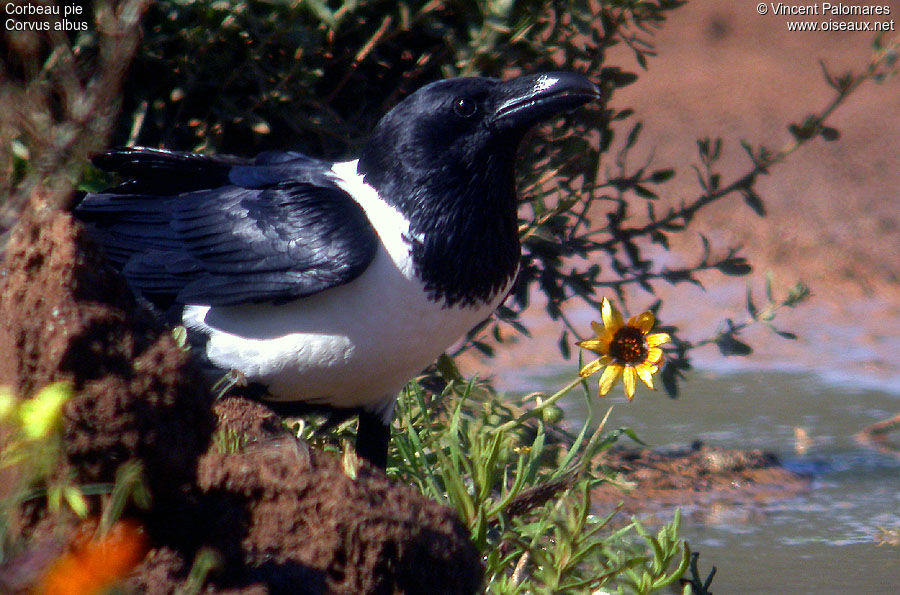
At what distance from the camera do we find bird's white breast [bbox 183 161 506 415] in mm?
2754

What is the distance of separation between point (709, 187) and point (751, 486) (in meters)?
1.08

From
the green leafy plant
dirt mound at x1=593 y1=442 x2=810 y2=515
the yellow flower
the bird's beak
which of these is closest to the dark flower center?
the yellow flower

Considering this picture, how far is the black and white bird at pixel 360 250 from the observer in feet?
9.09

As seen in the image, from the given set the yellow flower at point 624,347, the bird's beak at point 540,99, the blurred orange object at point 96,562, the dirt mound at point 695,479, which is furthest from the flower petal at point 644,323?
the dirt mound at point 695,479

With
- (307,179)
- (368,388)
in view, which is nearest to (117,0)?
(307,179)

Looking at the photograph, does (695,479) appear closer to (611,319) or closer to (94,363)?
(611,319)

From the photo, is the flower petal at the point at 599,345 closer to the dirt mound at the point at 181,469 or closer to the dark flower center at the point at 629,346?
the dark flower center at the point at 629,346

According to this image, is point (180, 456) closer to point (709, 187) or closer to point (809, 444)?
point (709, 187)

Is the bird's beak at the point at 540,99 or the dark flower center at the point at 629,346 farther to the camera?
the bird's beak at the point at 540,99

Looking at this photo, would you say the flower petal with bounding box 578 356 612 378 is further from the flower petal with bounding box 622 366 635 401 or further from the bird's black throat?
the bird's black throat

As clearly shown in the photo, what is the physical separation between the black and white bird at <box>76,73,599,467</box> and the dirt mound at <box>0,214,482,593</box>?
2.21ft

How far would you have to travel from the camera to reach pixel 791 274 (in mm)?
7504

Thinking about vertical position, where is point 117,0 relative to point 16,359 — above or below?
above

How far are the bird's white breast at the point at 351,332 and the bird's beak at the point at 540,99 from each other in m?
0.36
